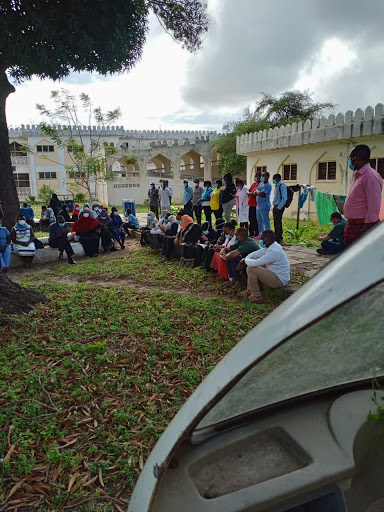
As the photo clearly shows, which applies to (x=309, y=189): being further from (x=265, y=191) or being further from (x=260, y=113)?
(x=260, y=113)

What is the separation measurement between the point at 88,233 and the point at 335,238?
592 centimetres

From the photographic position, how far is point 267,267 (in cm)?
561

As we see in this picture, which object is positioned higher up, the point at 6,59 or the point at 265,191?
the point at 6,59

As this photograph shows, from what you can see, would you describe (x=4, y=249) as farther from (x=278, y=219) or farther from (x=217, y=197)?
(x=278, y=219)

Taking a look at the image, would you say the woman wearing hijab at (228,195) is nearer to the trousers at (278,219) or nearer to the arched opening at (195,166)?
the trousers at (278,219)

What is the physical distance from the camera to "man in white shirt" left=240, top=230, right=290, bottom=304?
545cm

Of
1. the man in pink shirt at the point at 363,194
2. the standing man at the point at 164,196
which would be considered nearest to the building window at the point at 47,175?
the standing man at the point at 164,196

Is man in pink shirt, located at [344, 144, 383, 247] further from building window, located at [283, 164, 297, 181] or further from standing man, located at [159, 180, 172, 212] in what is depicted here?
building window, located at [283, 164, 297, 181]

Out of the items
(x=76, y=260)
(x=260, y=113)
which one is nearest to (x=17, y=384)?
(x=76, y=260)

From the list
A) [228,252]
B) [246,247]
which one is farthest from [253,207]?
[246,247]

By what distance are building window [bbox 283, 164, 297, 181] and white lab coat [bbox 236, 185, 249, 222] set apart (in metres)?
6.15

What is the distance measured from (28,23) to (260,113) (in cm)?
1872

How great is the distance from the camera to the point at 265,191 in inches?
344

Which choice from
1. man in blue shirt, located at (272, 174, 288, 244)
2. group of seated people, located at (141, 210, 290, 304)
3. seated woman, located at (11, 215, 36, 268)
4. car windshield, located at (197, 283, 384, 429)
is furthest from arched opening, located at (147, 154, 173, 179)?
car windshield, located at (197, 283, 384, 429)
